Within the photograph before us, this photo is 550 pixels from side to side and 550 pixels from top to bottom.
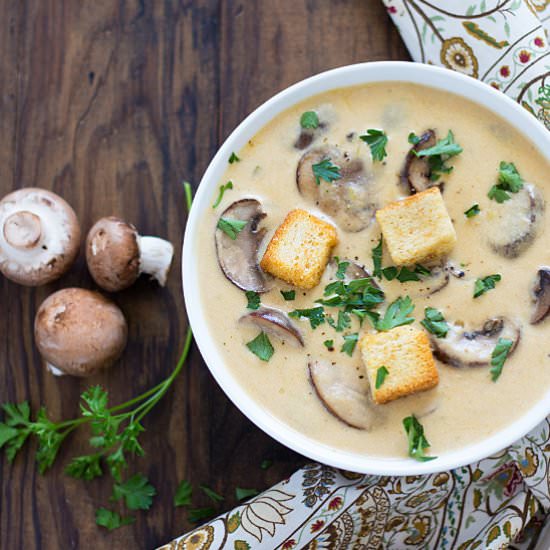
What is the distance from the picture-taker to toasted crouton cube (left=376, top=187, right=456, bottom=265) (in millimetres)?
2082

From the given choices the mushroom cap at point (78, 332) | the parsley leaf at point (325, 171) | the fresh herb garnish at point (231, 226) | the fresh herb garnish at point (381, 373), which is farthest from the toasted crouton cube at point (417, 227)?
the mushroom cap at point (78, 332)

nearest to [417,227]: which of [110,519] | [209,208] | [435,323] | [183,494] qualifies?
[435,323]

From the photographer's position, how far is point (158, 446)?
2.83m

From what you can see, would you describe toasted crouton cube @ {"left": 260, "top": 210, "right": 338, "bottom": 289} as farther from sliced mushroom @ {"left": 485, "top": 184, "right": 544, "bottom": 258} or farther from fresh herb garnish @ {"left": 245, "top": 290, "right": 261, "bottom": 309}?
sliced mushroom @ {"left": 485, "top": 184, "right": 544, "bottom": 258}

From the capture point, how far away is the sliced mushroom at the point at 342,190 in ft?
7.28

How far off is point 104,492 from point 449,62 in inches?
76.6

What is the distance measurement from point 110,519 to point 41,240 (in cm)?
103

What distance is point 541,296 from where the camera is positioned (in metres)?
2.16

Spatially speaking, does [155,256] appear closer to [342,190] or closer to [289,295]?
[289,295]

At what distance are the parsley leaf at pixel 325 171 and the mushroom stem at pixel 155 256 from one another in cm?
74

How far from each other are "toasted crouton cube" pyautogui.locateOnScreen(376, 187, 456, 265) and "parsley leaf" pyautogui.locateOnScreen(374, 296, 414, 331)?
11 centimetres

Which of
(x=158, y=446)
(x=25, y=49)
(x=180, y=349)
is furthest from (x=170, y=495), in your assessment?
(x=25, y=49)

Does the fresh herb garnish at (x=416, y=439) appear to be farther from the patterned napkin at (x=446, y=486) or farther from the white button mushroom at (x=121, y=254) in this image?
the white button mushroom at (x=121, y=254)

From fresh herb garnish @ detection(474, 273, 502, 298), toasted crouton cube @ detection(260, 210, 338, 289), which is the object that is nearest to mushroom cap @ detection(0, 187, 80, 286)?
toasted crouton cube @ detection(260, 210, 338, 289)
